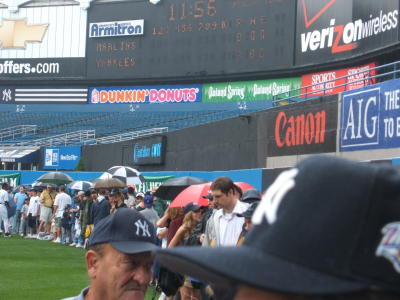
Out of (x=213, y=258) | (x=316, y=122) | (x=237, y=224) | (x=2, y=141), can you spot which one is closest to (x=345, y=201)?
(x=213, y=258)

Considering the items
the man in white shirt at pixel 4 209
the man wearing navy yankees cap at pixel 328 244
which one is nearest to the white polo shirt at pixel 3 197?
the man in white shirt at pixel 4 209

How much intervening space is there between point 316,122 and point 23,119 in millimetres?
33018

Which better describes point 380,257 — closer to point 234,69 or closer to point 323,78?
point 323,78

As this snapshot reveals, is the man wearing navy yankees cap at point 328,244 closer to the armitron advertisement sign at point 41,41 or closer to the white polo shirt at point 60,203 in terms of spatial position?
the white polo shirt at point 60,203

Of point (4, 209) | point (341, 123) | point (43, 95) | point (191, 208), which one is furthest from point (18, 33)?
point (191, 208)

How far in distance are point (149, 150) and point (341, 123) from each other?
50.0ft

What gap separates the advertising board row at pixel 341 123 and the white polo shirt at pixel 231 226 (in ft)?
23.5

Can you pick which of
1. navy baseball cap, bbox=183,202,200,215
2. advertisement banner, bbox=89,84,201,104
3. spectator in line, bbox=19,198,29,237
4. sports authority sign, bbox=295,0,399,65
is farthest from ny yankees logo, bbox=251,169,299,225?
advertisement banner, bbox=89,84,201,104

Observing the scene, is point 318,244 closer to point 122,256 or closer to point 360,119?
point 122,256

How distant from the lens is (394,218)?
46.6 inches

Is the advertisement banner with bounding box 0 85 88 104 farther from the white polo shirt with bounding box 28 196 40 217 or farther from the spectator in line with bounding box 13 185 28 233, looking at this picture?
the white polo shirt with bounding box 28 196 40 217

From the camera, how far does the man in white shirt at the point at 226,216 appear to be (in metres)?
7.72

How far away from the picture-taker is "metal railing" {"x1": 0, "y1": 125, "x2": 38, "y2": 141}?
47.5m

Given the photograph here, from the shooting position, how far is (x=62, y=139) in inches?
1766
